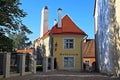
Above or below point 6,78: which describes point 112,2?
above

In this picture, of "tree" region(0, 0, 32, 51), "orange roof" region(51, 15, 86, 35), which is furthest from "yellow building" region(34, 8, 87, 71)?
"tree" region(0, 0, 32, 51)

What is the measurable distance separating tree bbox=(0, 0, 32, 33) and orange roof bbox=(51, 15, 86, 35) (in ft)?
50.1

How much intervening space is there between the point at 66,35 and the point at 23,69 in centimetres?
2081

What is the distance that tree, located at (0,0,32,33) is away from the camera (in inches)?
1142

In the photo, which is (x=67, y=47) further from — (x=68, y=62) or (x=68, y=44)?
(x=68, y=62)

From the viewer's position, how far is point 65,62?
152ft

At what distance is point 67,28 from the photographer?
48.6 m

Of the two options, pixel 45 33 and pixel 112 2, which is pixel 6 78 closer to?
pixel 112 2

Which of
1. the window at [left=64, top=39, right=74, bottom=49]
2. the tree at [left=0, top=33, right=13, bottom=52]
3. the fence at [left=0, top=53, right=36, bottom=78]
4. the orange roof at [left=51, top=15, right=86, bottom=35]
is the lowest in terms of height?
the fence at [left=0, top=53, right=36, bottom=78]

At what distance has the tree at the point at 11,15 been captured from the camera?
29016 millimetres

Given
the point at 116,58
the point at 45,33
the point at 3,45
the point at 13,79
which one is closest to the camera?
the point at 13,79

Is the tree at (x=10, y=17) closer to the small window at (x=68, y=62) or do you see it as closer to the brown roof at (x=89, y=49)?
the small window at (x=68, y=62)

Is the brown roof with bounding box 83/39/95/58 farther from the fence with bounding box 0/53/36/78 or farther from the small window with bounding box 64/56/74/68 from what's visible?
the fence with bounding box 0/53/36/78

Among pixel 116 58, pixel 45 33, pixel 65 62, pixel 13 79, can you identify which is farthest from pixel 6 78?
pixel 45 33
